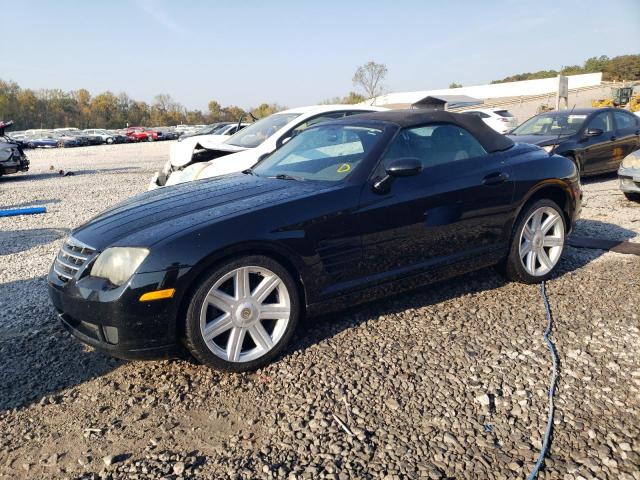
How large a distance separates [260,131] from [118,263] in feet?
16.2

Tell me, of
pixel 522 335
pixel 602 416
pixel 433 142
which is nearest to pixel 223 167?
pixel 433 142

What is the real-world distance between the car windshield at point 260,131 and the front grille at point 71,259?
418 cm

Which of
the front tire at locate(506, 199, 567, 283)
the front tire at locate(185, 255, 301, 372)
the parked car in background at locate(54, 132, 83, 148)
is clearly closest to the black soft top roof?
the front tire at locate(506, 199, 567, 283)

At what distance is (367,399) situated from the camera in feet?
9.20

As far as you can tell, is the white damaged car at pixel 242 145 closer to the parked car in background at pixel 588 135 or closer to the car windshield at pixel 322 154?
the car windshield at pixel 322 154

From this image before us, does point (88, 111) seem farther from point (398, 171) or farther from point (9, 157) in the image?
point (398, 171)

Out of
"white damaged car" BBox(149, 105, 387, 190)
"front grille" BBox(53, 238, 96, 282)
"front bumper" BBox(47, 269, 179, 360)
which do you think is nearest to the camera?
"front bumper" BBox(47, 269, 179, 360)

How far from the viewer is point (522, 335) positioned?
11.6 feet

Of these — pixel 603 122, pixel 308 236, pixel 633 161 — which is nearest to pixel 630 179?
pixel 633 161

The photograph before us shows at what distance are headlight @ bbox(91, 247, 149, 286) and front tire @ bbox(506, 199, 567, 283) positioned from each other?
306cm

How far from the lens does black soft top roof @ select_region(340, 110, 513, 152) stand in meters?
4.11

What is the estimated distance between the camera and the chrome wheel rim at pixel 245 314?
10.0 feet

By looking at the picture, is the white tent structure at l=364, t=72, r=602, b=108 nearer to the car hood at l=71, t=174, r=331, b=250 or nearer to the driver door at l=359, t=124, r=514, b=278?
the driver door at l=359, t=124, r=514, b=278

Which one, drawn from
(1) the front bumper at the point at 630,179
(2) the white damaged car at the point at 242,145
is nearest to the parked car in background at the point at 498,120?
(1) the front bumper at the point at 630,179
